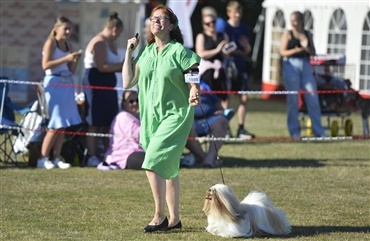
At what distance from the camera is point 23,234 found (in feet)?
27.0

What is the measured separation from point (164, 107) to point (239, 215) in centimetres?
109

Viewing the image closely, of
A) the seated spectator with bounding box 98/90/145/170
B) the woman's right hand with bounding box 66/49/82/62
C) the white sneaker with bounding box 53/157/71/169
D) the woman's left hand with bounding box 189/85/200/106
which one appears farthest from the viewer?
the white sneaker with bounding box 53/157/71/169

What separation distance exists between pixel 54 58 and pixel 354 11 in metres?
11.1

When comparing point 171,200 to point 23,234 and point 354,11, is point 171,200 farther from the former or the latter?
point 354,11

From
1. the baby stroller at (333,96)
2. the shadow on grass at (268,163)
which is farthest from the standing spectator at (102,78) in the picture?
the baby stroller at (333,96)

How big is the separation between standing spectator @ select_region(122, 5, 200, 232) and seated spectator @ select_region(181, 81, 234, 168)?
442 centimetres

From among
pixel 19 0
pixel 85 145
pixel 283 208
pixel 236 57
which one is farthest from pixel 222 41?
pixel 19 0

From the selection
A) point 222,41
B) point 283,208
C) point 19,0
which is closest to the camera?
point 283,208

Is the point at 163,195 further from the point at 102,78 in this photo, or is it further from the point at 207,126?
the point at 102,78

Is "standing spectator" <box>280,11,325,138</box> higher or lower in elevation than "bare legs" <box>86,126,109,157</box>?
higher

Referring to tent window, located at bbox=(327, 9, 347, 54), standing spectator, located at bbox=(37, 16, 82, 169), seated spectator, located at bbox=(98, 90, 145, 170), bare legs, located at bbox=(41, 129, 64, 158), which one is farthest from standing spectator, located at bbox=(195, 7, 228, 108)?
tent window, located at bbox=(327, 9, 347, 54)

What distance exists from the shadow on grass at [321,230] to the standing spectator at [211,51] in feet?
21.3

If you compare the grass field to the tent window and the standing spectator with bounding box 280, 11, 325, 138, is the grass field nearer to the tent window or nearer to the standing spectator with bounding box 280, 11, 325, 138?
the standing spectator with bounding box 280, 11, 325, 138

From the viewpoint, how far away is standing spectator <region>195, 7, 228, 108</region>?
594 inches
